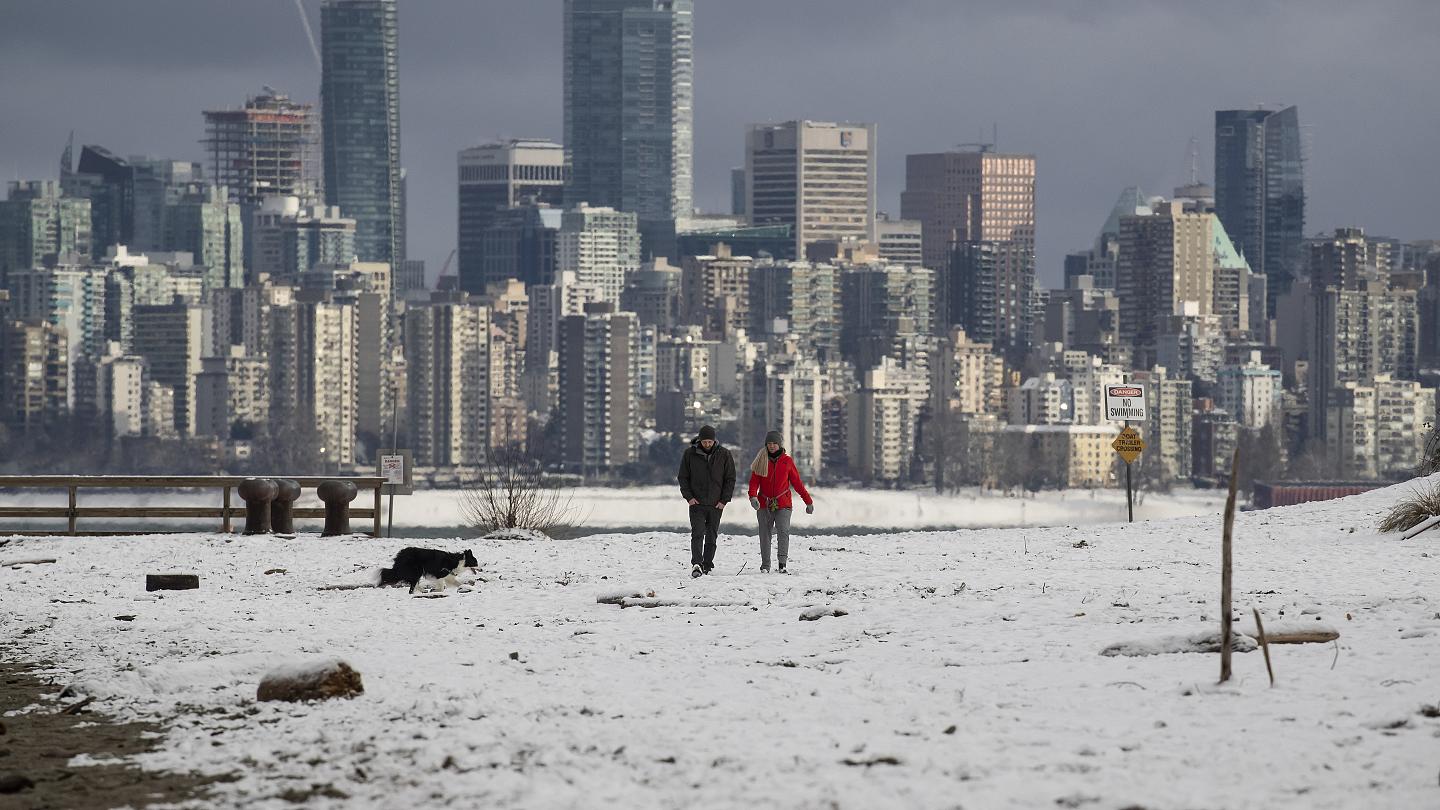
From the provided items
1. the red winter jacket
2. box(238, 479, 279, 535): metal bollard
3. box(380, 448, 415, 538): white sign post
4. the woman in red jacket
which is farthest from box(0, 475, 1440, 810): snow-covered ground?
box(380, 448, 415, 538): white sign post

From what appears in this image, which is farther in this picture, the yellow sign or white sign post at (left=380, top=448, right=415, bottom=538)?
white sign post at (left=380, top=448, right=415, bottom=538)

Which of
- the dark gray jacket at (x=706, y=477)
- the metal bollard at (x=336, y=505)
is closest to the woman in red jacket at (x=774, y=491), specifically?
the dark gray jacket at (x=706, y=477)

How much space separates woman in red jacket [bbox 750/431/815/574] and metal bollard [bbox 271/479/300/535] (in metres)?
8.21

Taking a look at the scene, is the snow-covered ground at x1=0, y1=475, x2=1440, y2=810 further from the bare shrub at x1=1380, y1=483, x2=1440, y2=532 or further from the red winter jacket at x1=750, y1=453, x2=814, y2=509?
the red winter jacket at x1=750, y1=453, x2=814, y2=509

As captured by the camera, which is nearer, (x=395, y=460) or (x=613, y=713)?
(x=613, y=713)

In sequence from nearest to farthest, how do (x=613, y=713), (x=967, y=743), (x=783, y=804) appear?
(x=783, y=804) → (x=967, y=743) → (x=613, y=713)

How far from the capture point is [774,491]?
20.5 metres

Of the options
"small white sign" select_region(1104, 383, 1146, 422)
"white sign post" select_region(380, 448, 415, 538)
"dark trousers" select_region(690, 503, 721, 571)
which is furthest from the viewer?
"white sign post" select_region(380, 448, 415, 538)

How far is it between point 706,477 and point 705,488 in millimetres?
104

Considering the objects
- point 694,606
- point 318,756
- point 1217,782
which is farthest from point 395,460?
point 1217,782

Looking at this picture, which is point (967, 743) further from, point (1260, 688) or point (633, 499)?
point (633, 499)

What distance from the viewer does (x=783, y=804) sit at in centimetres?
1011

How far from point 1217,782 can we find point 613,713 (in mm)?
3410

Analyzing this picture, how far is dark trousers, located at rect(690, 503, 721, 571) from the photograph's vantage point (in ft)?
68.0
